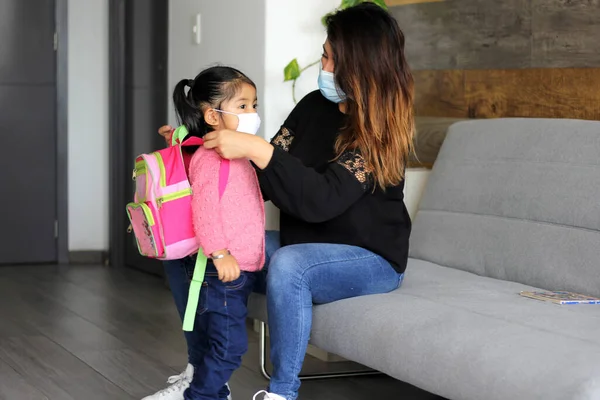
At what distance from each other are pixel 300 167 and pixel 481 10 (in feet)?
4.47

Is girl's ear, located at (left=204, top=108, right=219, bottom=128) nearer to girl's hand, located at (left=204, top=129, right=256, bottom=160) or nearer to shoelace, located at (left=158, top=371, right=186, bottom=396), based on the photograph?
girl's hand, located at (left=204, top=129, right=256, bottom=160)

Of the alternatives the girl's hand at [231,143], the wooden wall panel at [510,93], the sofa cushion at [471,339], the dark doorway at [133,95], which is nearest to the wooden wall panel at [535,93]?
the wooden wall panel at [510,93]

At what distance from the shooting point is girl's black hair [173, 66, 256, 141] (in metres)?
2.44

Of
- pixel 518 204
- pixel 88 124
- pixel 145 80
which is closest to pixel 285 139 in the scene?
pixel 518 204

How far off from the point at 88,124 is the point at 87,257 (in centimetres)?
75

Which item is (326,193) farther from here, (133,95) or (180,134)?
(133,95)

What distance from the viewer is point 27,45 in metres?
5.22

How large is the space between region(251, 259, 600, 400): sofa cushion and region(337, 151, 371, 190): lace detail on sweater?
294mm

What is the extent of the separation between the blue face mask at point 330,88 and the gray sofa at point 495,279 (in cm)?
54

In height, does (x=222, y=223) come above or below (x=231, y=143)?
below

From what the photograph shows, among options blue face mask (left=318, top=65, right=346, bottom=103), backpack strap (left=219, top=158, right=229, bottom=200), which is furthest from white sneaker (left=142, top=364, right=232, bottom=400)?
blue face mask (left=318, top=65, right=346, bottom=103)

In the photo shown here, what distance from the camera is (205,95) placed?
2.45m

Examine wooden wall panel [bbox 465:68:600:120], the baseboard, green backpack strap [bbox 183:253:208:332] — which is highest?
wooden wall panel [bbox 465:68:600:120]

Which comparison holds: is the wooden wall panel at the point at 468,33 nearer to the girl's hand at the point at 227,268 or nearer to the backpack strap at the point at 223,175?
the backpack strap at the point at 223,175
